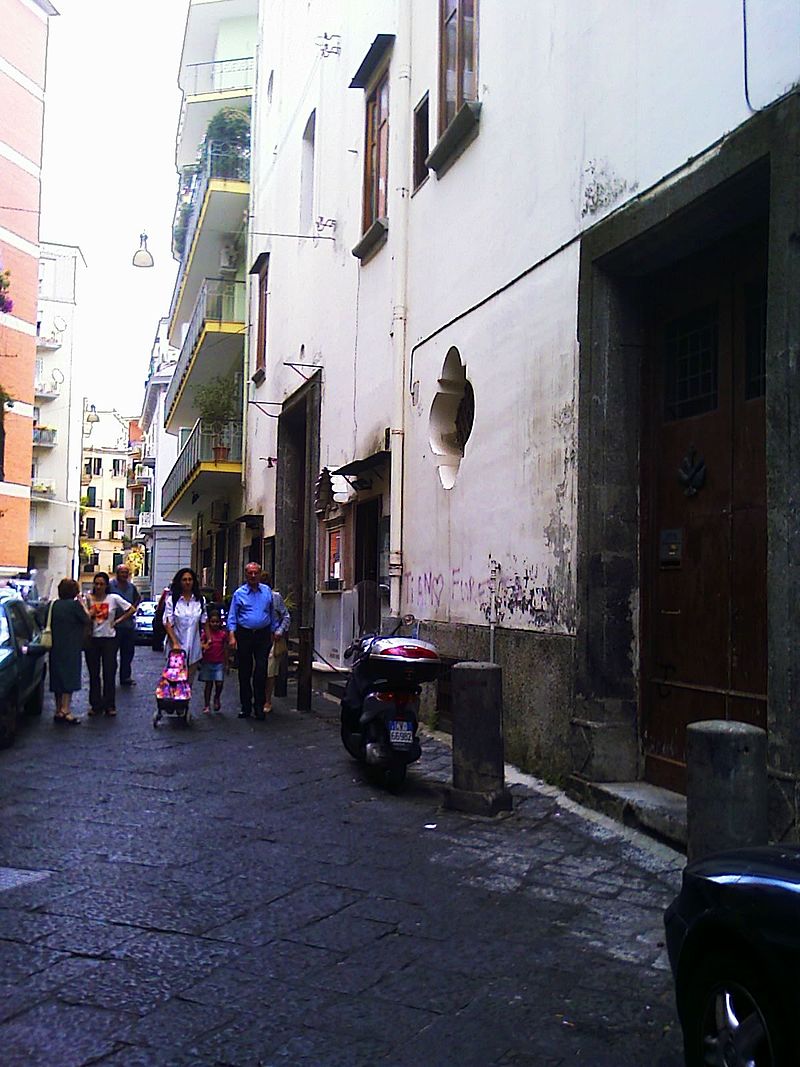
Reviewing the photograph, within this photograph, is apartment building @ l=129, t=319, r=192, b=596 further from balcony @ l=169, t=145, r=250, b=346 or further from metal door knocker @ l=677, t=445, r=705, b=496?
metal door knocker @ l=677, t=445, r=705, b=496

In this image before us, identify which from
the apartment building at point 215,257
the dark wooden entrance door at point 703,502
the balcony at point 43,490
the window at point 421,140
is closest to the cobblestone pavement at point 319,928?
the dark wooden entrance door at point 703,502

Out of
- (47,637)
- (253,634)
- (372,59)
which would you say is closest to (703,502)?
(253,634)

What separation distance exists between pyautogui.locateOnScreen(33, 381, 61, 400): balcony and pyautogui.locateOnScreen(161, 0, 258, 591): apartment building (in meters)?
28.3

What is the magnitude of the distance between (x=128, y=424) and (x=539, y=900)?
335 feet

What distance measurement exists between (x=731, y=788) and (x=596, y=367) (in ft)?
11.4

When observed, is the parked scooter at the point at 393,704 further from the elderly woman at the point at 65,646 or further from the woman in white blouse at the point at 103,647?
the woman in white blouse at the point at 103,647

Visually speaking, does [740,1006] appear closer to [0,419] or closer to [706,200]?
[706,200]

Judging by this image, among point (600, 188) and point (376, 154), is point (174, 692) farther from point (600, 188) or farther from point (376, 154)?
point (376, 154)

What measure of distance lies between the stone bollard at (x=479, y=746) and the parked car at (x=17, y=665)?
15.4 ft

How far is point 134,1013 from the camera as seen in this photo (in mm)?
3971

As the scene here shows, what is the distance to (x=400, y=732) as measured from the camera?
7.85 m

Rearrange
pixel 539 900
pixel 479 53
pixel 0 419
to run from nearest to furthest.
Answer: pixel 539 900 < pixel 479 53 < pixel 0 419

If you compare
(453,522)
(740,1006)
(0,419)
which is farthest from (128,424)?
(740,1006)

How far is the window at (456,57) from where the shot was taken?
34.1 ft
